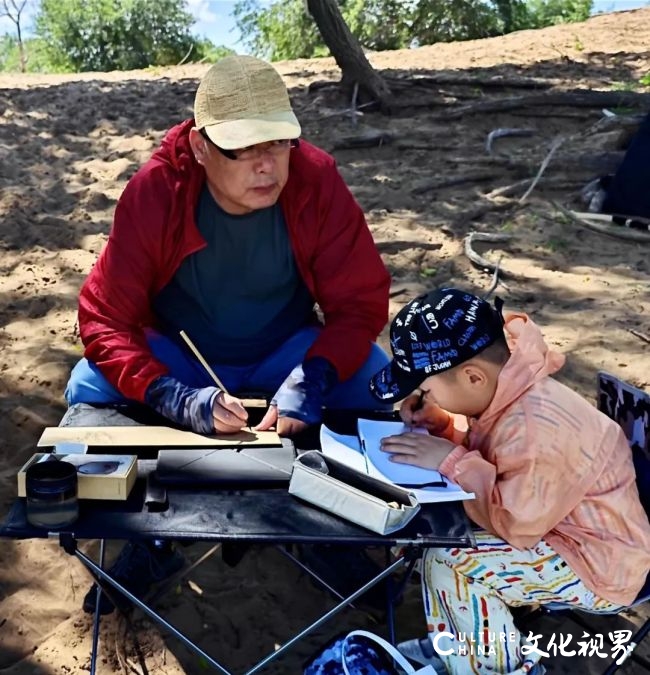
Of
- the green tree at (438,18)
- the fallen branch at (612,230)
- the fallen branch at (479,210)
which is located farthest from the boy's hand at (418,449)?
the green tree at (438,18)

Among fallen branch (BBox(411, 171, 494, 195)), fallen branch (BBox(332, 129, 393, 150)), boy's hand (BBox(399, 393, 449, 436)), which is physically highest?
boy's hand (BBox(399, 393, 449, 436))

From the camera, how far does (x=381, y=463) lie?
2078mm

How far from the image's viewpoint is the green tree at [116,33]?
20688 millimetres

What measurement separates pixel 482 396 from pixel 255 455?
55cm

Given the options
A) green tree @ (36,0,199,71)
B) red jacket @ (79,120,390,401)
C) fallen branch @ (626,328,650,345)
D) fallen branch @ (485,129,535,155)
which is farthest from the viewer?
green tree @ (36,0,199,71)

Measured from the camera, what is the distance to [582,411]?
2.01m

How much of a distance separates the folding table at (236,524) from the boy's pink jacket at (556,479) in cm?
12

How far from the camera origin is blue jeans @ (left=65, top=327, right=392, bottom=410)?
2.61 metres

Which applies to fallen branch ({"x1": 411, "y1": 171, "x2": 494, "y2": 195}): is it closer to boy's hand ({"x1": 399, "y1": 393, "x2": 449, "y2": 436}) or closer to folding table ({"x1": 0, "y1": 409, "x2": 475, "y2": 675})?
boy's hand ({"x1": 399, "y1": 393, "x2": 449, "y2": 436})

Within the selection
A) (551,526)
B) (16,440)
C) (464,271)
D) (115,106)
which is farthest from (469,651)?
(115,106)

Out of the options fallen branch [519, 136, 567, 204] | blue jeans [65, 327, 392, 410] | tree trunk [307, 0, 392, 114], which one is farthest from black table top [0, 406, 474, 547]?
tree trunk [307, 0, 392, 114]

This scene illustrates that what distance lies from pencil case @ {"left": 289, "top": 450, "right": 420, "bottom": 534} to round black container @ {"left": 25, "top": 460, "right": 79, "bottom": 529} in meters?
0.46

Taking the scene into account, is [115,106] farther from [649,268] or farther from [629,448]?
[629,448]

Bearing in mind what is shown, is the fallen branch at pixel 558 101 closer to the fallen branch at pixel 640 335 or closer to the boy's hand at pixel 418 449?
the fallen branch at pixel 640 335
